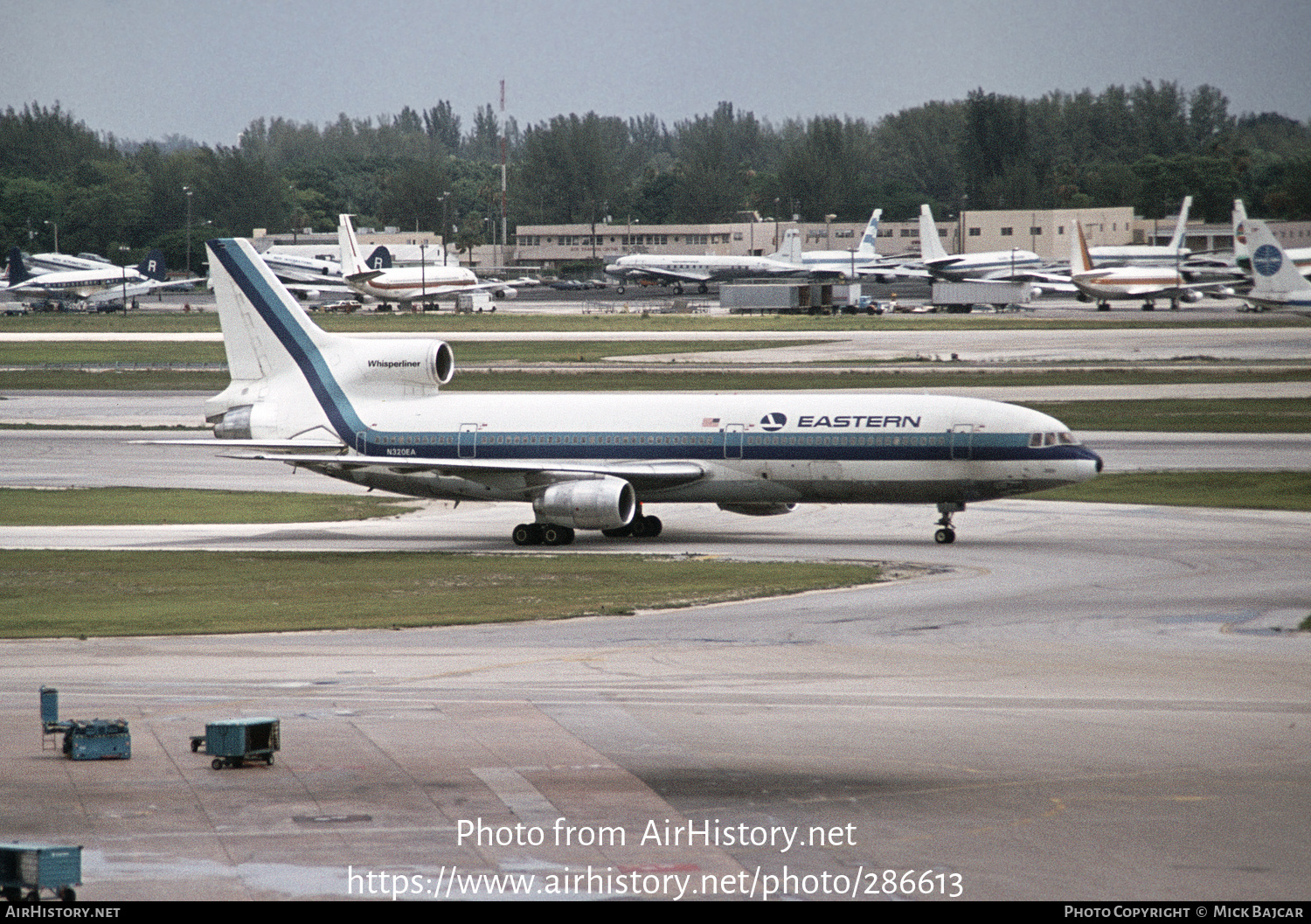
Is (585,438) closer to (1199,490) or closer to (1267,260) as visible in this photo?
(1199,490)

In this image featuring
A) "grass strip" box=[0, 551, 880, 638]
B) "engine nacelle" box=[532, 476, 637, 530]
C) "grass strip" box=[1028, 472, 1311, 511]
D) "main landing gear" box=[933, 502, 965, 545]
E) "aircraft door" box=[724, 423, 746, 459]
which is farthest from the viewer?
"grass strip" box=[1028, 472, 1311, 511]

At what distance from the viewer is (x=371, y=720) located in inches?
1041

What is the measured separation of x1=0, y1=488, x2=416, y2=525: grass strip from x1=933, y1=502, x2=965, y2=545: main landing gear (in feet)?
69.5

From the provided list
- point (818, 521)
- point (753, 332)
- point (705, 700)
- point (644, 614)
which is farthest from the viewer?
point (753, 332)

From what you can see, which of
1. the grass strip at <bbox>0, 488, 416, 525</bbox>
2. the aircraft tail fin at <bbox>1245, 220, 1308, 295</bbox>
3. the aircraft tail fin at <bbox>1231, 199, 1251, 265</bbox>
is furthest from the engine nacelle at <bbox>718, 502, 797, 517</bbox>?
the aircraft tail fin at <bbox>1231, 199, 1251, 265</bbox>

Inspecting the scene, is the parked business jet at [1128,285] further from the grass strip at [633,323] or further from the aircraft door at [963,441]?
the aircraft door at [963,441]

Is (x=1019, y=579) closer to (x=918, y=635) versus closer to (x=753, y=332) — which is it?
(x=918, y=635)

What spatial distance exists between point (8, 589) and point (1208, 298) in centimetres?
17753

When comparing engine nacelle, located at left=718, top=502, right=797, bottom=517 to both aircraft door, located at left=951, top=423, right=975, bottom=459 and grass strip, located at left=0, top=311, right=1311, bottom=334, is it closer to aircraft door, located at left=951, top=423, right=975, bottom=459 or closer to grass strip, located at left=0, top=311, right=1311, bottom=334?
aircraft door, located at left=951, top=423, right=975, bottom=459

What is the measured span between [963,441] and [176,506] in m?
29.4

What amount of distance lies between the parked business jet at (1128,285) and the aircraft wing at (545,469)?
436 feet

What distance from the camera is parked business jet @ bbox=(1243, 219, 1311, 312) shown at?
406 ft
